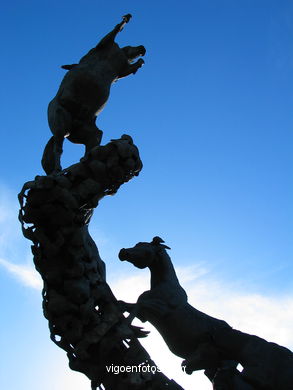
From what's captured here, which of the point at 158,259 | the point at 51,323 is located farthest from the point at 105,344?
the point at 158,259

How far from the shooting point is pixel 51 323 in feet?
13.7

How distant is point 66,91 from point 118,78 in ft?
2.83

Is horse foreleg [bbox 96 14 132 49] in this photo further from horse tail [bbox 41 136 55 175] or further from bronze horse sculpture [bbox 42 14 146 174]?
horse tail [bbox 41 136 55 175]

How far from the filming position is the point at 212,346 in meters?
4.25

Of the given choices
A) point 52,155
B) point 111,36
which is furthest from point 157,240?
point 111,36

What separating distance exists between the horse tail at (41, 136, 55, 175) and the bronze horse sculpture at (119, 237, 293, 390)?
2038 millimetres

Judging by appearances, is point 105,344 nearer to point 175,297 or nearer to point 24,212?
point 175,297

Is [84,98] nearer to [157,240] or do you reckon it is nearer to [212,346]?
[157,240]

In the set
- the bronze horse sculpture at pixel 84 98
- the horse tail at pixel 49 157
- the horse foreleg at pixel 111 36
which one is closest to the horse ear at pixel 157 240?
the bronze horse sculpture at pixel 84 98

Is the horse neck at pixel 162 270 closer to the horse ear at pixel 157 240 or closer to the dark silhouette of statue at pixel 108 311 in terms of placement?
Answer: the dark silhouette of statue at pixel 108 311

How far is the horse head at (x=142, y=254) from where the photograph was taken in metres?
4.78

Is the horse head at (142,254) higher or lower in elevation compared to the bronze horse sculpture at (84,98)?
lower

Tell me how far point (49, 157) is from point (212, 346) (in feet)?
9.88

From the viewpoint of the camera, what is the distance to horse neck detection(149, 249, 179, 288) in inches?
191
